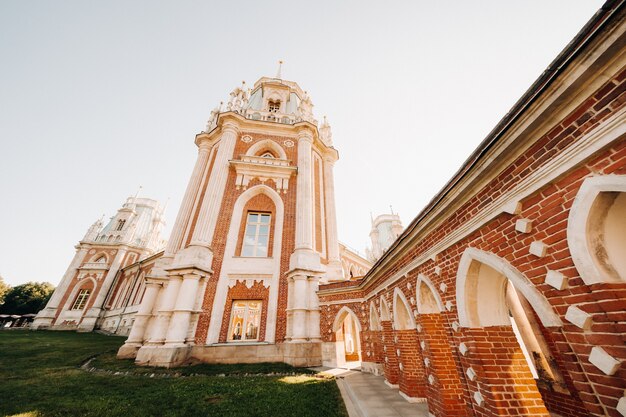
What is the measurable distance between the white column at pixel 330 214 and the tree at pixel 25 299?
53.9 m

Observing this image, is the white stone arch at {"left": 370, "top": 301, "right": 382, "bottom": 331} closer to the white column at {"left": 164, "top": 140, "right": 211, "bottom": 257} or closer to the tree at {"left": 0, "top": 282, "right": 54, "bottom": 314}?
the white column at {"left": 164, "top": 140, "right": 211, "bottom": 257}

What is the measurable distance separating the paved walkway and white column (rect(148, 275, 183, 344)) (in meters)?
7.60

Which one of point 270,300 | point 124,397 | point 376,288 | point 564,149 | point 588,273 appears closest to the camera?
point 588,273

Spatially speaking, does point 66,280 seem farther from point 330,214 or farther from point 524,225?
point 524,225

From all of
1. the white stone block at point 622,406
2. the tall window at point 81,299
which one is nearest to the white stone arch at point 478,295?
the white stone block at point 622,406

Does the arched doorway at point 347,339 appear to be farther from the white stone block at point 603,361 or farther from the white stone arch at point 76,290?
the white stone arch at point 76,290

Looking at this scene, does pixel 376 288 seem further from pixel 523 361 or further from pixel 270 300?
pixel 270 300

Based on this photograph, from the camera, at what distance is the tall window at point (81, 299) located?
3048cm

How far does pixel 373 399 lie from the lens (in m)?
6.00

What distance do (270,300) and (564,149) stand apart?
12005 millimetres

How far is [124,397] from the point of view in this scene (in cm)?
592

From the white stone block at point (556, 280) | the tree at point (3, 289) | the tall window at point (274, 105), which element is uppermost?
the tall window at point (274, 105)

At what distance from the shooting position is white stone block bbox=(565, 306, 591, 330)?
7.02ft

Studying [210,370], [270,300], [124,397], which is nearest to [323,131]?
[270,300]
